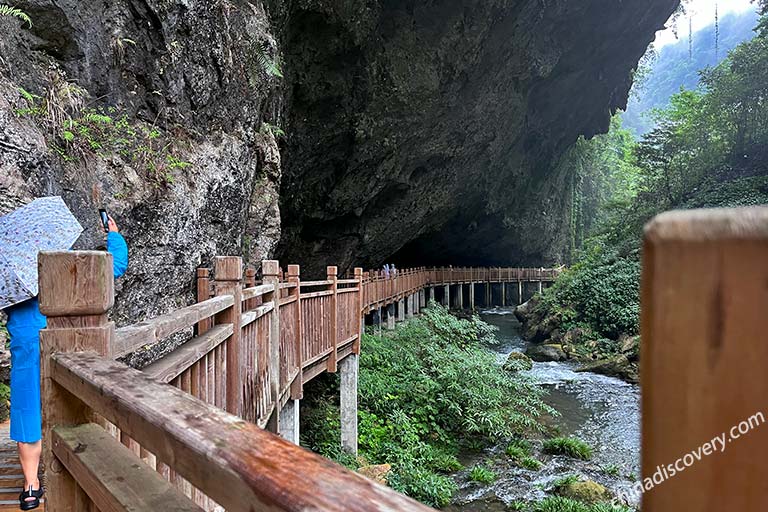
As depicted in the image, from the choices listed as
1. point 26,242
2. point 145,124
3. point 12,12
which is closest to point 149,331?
point 26,242

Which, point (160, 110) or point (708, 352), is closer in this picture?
point (708, 352)

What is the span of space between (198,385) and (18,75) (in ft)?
12.3

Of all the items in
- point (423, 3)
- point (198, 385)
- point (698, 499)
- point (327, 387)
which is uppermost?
point (423, 3)

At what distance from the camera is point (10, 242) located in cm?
221

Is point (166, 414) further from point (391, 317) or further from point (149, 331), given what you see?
point (391, 317)

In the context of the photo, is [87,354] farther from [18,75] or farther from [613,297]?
[613,297]

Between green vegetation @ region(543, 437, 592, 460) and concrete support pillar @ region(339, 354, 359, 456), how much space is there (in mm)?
3767

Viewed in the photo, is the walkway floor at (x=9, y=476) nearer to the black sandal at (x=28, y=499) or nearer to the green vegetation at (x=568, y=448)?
→ the black sandal at (x=28, y=499)

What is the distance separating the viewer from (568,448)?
868 centimetres

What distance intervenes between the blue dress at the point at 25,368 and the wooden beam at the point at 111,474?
115cm

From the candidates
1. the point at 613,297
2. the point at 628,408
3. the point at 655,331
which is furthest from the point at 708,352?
the point at 613,297

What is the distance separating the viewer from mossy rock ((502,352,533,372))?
12802 millimetres

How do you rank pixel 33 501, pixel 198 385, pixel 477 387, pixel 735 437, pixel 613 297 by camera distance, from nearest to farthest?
pixel 735 437 < pixel 198 385 < pixel 33 501 < pixel 477 387 < pixel 613 297

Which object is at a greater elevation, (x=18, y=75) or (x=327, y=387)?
(x=18, y=75)
